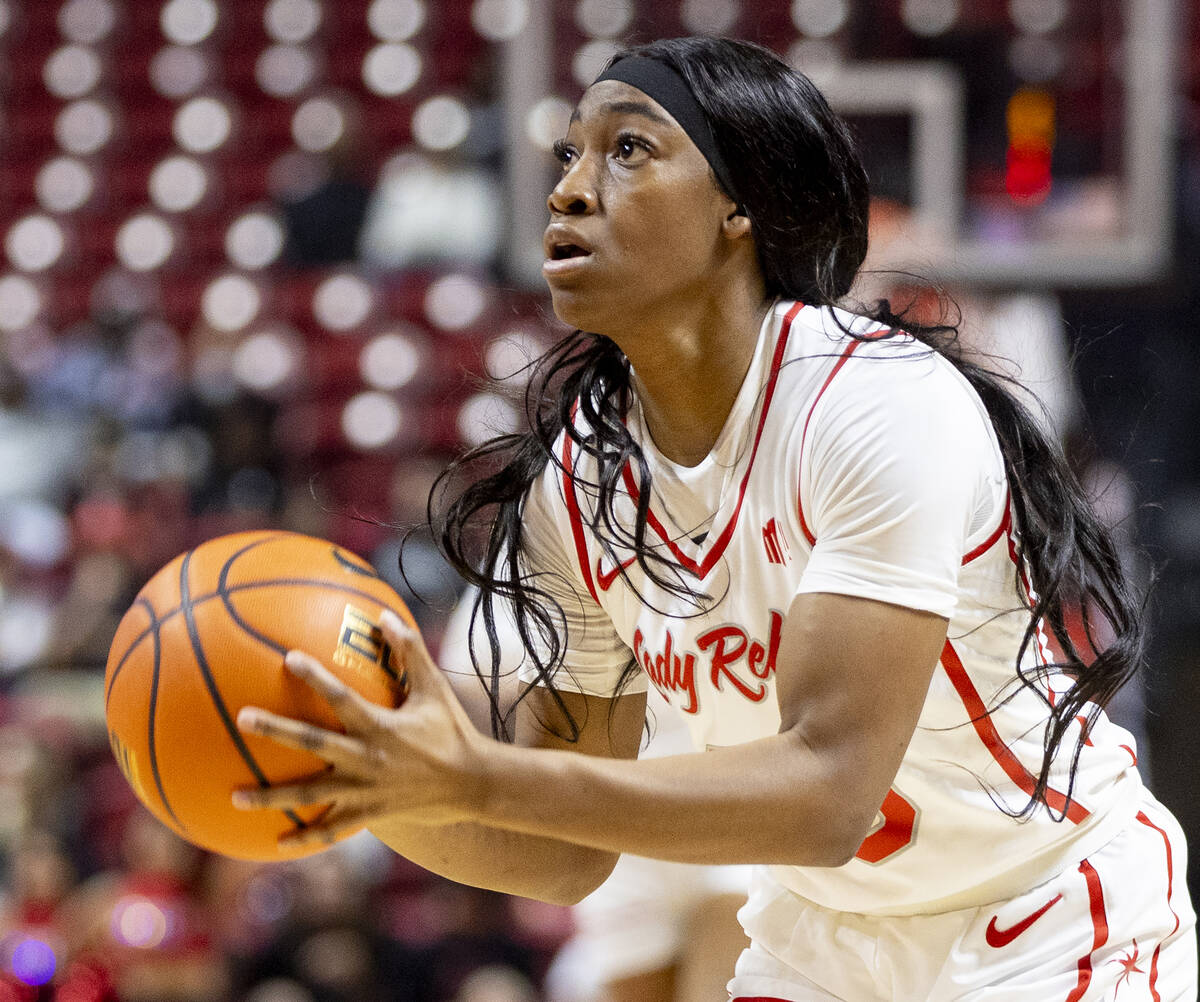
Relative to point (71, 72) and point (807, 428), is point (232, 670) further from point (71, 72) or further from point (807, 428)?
point (71, 72)

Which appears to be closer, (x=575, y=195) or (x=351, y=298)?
(x=575, y=195)

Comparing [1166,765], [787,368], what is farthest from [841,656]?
[1166,765]

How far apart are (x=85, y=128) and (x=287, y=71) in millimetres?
1389

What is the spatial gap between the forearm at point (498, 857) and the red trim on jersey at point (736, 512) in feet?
1.62

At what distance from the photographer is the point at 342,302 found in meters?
8.57

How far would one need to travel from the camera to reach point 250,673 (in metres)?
1.76

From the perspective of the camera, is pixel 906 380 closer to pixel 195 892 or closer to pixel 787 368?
pixel 787 368

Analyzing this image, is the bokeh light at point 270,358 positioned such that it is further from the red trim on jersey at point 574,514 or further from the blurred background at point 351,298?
the red trim on jersey at point 574,514

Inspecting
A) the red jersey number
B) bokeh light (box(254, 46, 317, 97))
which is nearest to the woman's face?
the red jersey number

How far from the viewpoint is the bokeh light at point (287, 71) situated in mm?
9602

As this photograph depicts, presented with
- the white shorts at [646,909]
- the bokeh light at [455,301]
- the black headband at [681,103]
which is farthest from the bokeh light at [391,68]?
the black headband at [681,103]

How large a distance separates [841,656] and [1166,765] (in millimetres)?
4175

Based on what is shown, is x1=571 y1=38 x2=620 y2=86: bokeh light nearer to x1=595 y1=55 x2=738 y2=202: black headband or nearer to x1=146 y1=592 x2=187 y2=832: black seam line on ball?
x1=595 y1=55 x2=738 y2=202: black headband

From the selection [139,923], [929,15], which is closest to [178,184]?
[929,15]
